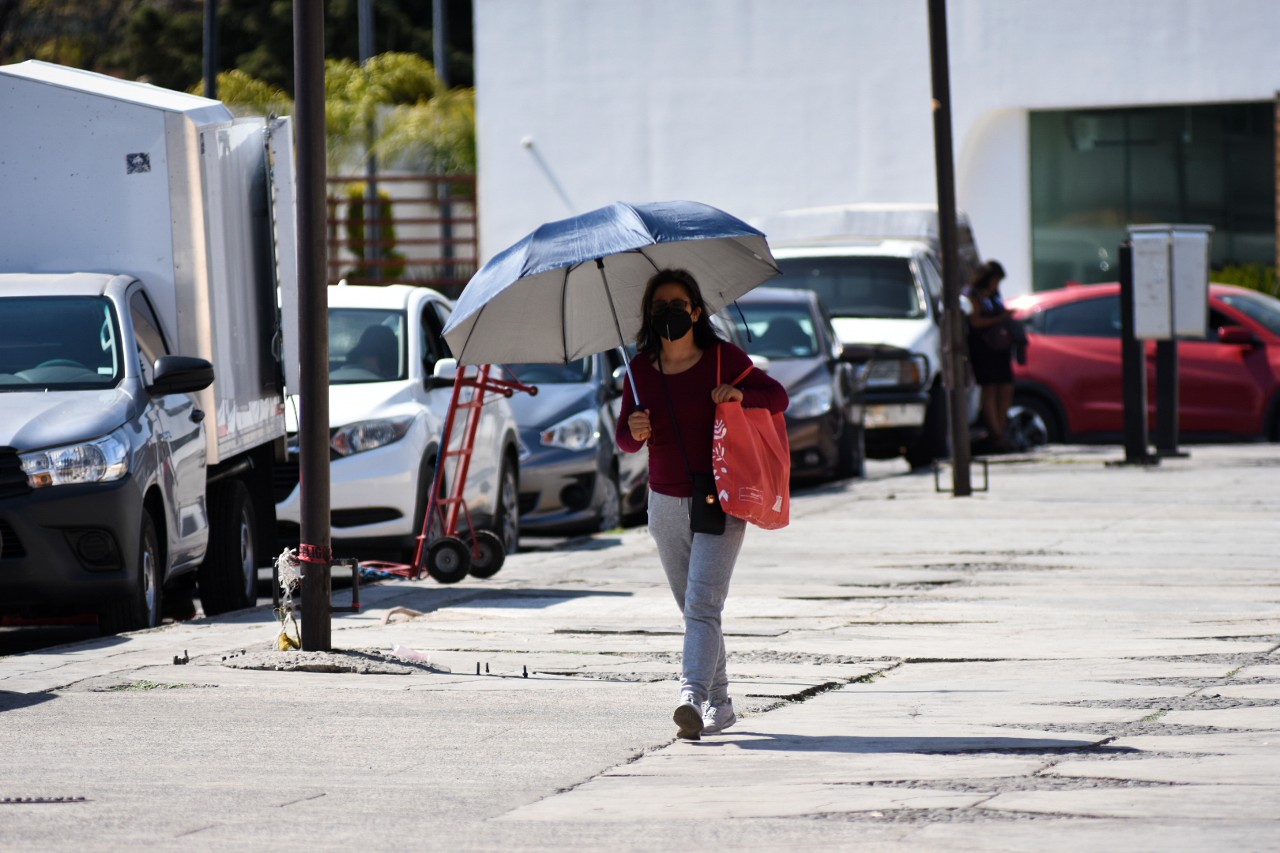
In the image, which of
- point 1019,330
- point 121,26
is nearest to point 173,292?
point 1019,330

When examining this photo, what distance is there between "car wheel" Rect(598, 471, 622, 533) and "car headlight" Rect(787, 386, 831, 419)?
300cm

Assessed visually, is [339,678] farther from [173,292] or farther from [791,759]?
[173,292]

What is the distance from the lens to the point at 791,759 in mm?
7066

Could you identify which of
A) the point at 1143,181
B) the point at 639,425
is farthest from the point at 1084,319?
the point at 639,425

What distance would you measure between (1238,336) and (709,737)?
642 inches

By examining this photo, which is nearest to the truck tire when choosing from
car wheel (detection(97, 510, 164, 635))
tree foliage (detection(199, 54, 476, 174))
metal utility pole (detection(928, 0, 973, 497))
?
car wheel (detection(97, 510, 164, 635))

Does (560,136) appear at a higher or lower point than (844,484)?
higher

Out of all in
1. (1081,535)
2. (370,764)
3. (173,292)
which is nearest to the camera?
(370,764)

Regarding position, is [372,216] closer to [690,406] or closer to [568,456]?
[568,456]

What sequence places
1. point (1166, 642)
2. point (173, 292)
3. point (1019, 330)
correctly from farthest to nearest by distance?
1. point (1019, 330)
2. point (173, 292)
3. point (1166, 642)

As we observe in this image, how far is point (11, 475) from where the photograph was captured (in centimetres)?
1008

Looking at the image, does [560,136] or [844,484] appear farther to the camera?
[560,136]

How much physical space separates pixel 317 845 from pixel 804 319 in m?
14.3

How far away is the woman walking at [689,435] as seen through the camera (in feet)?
24.4
